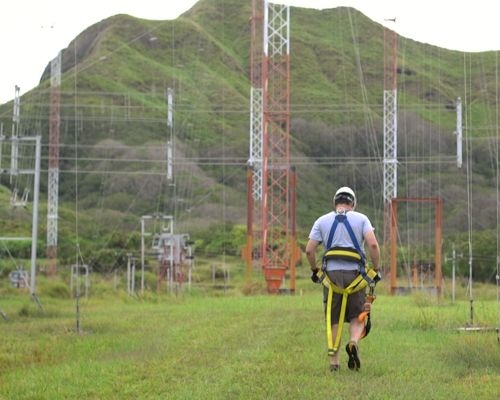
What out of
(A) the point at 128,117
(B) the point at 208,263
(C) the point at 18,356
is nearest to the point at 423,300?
(C) the point at 18,356

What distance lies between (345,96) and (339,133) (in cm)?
1637

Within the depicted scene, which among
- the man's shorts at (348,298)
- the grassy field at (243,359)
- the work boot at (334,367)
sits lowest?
the grassy field at (243,359)

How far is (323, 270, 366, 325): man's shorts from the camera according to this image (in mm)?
9961

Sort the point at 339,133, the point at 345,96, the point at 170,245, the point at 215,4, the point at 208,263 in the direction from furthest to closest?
the point at 215,4 < the point at 345,96 < the point at 339,133 < the point at 208,263 < the point at 170,245

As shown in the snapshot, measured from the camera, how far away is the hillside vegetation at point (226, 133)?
6712 centimetres

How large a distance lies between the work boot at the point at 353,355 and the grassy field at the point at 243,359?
0.10m

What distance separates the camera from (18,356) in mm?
12453

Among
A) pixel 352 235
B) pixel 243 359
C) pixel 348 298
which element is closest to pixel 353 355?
pixel 348 298

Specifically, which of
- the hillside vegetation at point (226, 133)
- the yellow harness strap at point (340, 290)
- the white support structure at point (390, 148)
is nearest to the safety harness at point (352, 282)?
the yellow harness strap at point (340, 290)

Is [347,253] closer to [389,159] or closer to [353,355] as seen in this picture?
[353,355]

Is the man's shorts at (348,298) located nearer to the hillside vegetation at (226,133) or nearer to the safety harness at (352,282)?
the safety harness at (352,282)

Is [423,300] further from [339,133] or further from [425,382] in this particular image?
[339,133]

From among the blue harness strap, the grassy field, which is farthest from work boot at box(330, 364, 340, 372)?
the blue harness strap

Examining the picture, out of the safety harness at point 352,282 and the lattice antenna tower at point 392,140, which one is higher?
the lattice antenna tower at point 392,140
